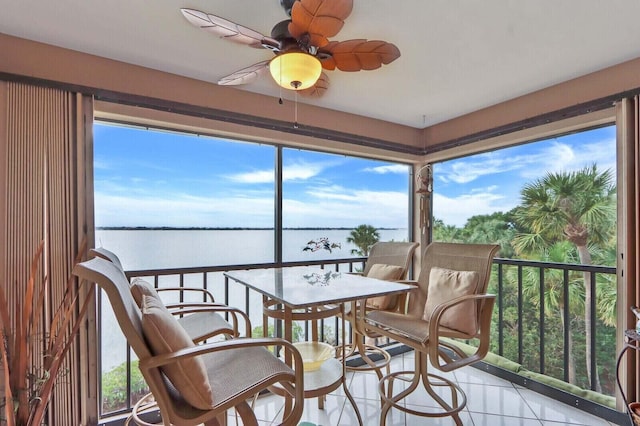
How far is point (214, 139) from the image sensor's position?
272 cm

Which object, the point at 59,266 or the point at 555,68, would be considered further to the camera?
the point at 555,68

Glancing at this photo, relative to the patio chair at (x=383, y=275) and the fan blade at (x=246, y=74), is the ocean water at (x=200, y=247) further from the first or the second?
the fan blade at (x=246, y=74)

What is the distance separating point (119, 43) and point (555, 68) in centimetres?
299

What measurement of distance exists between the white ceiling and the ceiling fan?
11.6 inches

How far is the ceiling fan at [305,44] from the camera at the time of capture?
4.26ft

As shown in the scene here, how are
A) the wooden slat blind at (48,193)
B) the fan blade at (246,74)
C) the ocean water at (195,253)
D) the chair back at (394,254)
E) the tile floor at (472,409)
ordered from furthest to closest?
1. the chair back at (394,254)
2. the ocean water at (195,253)
3. the tile floor at (472,409)
4. the wooden slat blind at (48,193)
5. the fan blade at (246,74)

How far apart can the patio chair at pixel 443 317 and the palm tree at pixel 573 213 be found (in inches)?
42.4

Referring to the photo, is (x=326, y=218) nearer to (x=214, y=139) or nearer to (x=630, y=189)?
(x=214, y=139)

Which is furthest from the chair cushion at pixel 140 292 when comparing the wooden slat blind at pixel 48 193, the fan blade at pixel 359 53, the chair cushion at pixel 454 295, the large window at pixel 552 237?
the large window at pixel 552 237

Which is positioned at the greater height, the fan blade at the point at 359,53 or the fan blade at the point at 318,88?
the fan blade at the point at 318,88

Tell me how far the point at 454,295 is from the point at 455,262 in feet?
1.04

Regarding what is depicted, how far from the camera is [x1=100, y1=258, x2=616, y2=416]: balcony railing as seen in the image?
2.40m

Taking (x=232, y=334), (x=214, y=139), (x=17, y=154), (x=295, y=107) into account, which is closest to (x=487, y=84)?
(x=295, y=107)

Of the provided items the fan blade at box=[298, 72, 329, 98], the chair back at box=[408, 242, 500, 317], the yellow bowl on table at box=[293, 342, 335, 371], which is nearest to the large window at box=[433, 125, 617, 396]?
the chair back at box=[408, 242, 500, 317]
